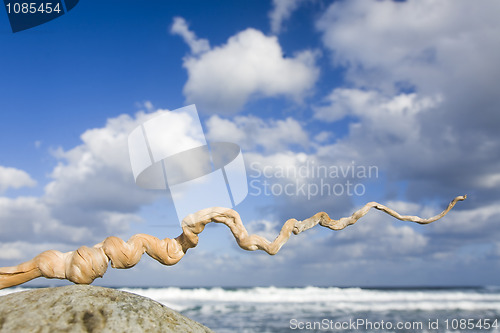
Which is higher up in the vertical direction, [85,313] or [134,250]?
[134,250]

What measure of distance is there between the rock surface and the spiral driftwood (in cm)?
30

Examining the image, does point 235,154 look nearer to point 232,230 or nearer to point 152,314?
point 232,230

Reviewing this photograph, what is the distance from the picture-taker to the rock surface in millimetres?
3408

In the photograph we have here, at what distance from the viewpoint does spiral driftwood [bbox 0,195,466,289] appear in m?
4.34

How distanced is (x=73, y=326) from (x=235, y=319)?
1524 centimetres

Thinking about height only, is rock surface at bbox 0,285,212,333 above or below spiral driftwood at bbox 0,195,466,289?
below

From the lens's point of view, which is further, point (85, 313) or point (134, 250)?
point (134, 250)

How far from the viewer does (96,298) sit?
3820mm

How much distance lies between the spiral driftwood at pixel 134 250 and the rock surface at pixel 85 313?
30 centimetres

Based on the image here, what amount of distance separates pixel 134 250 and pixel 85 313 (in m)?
0.95

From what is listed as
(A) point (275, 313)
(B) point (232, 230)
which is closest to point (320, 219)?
(B) point (232, 230)

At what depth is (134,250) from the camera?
14.5ft

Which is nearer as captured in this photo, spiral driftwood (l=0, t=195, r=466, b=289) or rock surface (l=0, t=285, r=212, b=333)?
rock surface (l=0, t=285, r=212, b=333)

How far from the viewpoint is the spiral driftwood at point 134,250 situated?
434cm
